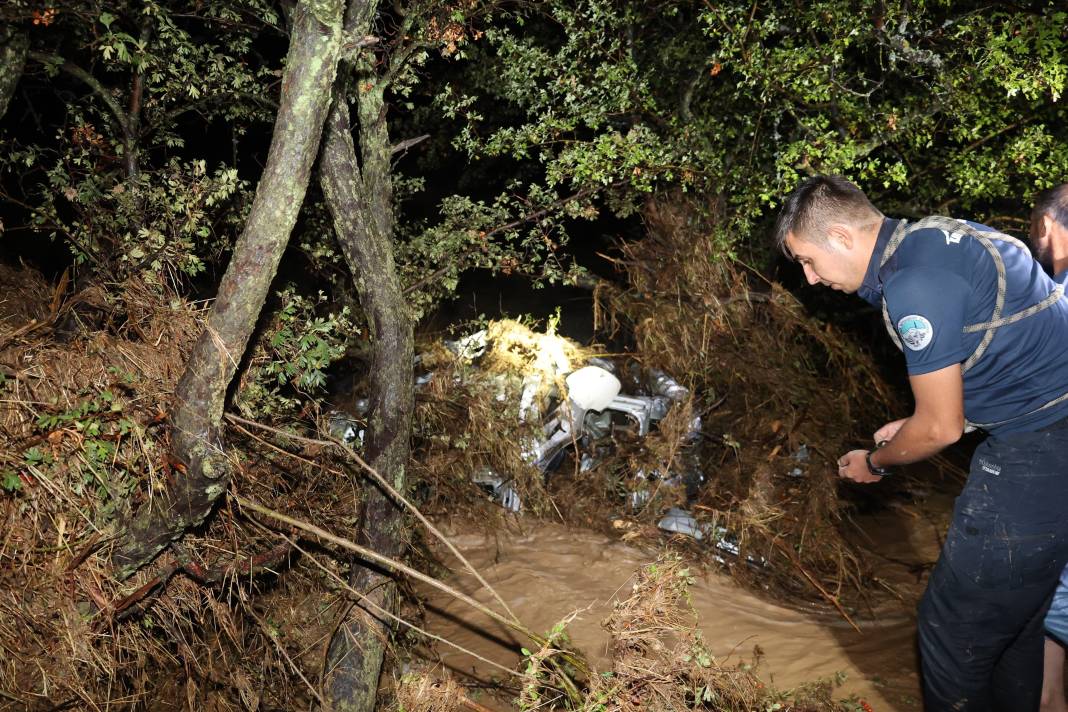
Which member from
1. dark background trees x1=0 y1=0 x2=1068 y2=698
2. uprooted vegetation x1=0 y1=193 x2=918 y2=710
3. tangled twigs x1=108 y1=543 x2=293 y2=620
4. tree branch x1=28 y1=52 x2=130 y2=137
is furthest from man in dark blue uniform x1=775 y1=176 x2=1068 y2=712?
tree branch x1=28 y1=52 x2=130 y2=137

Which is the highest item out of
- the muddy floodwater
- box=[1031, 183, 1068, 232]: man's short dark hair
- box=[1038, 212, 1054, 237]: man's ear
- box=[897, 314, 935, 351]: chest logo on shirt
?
box=[1031, 183, 1068, 232]: man's short dark hair

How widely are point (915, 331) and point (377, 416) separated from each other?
2357mm

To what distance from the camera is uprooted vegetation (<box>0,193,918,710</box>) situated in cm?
302

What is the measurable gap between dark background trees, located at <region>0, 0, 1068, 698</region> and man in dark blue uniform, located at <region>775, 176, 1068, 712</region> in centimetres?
185

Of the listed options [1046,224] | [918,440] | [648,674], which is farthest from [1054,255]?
[648,674]

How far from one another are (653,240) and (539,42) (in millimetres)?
2165

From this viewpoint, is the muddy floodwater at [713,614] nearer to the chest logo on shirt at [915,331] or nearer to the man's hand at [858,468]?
the man's hand at [858,468]

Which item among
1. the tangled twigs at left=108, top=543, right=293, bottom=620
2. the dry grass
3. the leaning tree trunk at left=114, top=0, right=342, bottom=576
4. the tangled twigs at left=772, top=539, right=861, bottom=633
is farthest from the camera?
the tangled twigs at left=772, top=539, right=861, bottom=633

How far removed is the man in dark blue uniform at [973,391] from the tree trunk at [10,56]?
3.52 metres

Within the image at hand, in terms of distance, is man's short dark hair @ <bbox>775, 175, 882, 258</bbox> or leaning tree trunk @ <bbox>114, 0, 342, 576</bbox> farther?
leaning tree trunk @ <bbox>114, 0, 342, 576</bbox>

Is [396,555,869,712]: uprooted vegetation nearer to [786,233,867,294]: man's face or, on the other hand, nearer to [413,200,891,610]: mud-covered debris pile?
[786,233,867,294]: man's face

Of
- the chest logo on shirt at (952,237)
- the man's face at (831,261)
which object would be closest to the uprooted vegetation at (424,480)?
the man's face at (831,261)

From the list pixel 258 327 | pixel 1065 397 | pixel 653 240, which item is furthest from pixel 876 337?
pixel 258 327

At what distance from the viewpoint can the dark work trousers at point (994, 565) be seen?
2.66 metres
